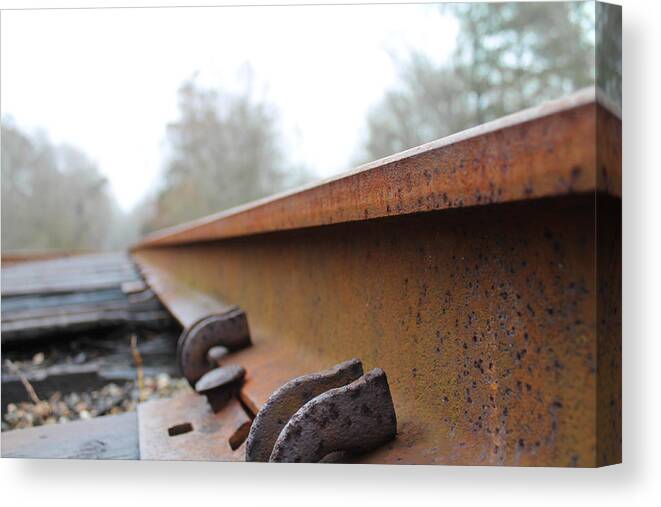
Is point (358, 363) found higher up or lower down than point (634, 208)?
lower down

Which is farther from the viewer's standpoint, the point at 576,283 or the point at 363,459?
the point at 363,459

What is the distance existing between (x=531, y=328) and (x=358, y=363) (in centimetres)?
35

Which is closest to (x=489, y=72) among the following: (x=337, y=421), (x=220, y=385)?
(x=220, y=385)

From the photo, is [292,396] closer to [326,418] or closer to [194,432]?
[326,418]

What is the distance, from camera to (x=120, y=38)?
2.50 meters

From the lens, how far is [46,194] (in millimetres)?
4570

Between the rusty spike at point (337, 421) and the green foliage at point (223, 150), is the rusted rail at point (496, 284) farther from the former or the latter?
the green foliage at point (223, 150)

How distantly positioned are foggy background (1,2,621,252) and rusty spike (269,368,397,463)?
32.5 inches

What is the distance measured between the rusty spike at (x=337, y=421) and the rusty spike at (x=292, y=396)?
95 millimetres

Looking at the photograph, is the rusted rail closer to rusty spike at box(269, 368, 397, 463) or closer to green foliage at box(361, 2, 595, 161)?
rusty spike at box(269, 368, 397, 463)

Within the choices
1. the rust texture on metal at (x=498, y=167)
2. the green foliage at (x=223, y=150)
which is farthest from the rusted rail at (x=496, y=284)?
the green foliage at (x=223, y=150)

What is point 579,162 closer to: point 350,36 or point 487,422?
point 487,422

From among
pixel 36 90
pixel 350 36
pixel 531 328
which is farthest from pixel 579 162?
pixel 36 90

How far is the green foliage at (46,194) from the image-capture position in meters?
3.33
